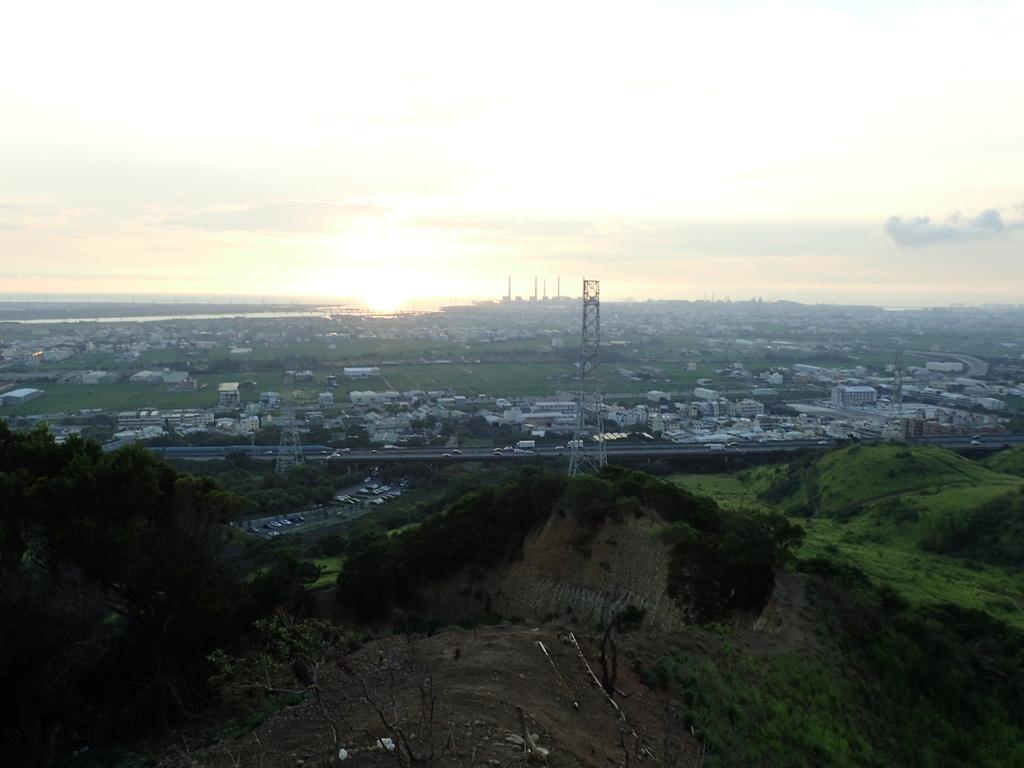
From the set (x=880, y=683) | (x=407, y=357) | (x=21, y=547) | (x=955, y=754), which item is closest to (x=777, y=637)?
(x=880, y=683)

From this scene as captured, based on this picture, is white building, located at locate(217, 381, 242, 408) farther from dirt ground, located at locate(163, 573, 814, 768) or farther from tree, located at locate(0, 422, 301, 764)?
dirt ground, located at locate(163, 573, 814, 768)

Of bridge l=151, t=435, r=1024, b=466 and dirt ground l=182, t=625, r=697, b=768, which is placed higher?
dirt ground l=182, t=625, r=697, b=768

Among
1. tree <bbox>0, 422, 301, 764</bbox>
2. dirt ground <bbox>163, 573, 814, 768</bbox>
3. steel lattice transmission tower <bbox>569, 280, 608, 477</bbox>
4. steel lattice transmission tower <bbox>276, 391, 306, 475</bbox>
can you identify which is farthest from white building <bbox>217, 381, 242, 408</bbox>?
dirt ground <bbox>163, 573, 814, 768</bbox>

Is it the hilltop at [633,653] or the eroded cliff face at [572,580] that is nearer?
the hilltop at [633,653]

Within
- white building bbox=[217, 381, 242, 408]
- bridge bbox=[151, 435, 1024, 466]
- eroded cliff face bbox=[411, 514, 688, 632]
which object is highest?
eroded cliff face bbox=[411, 514, 688, 632]

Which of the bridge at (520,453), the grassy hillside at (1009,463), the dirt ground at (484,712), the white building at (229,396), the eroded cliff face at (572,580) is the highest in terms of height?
the dirt ground at (484,712)

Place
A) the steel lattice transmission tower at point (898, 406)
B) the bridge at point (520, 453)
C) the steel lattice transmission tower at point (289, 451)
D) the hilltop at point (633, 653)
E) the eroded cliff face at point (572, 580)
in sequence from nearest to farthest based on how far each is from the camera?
the hilltop at point (633, 653)
the eroded cliff face at point (572, 580)
the steel lattice transmission tower at point (289, 451)
the bridge at point (520, 453)
the steel lattice transmission tower at point (898, 406)

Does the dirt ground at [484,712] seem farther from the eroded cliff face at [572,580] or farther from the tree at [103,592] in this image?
the eroded cliff face at [572,580]

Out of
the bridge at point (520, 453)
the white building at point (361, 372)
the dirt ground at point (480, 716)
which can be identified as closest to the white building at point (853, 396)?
the bridge at point (520, 453)
